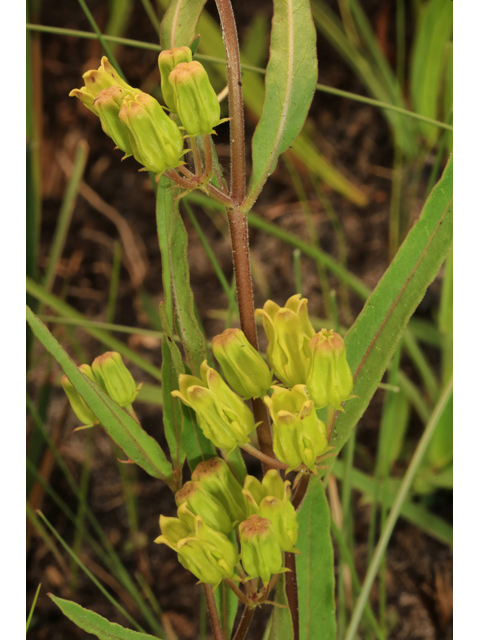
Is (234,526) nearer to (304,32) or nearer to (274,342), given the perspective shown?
(274,342)

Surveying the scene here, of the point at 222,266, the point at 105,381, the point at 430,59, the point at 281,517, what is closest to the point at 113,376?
the point at 105,381

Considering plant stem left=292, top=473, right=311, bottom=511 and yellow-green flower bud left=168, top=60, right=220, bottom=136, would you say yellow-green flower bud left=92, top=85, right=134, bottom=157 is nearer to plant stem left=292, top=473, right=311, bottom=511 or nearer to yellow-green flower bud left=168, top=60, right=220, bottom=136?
yellow-green flower bud left=168, top=60, right=220, bottom=136

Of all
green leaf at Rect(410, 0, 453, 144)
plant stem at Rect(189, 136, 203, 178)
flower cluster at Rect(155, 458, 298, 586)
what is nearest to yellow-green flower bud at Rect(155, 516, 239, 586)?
flower cluster at Rect(155, 458, 298, 586)

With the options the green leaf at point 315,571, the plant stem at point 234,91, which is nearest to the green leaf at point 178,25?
the plant stem at point 234,91

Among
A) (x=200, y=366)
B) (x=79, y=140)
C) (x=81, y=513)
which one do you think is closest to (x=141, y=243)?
(x=79, y=140)

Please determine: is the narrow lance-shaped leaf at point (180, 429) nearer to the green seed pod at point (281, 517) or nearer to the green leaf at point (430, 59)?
the green seed pod at point (281, 517)

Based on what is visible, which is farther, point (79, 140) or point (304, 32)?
point (79, 140)
